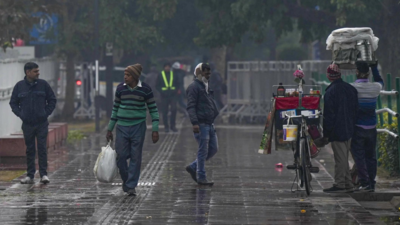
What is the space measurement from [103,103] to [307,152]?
71.6ft

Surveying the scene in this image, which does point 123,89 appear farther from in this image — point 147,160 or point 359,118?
point 147,160

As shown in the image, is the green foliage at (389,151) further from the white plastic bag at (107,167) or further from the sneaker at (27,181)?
the sneaker at (27,181)

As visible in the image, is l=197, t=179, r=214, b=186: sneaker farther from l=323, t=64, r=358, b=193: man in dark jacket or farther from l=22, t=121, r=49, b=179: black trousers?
l=22, t=121, r=49, b=179: black trousers

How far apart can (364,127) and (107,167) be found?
3310mm

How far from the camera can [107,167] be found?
11.7 metres

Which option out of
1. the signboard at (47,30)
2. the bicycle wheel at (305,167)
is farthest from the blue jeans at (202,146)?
the signboard at (47,30)

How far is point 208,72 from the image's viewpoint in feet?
42.3

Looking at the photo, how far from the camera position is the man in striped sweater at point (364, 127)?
12.0 metres

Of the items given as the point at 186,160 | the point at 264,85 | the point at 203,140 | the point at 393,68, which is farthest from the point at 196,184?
the point at 264,85

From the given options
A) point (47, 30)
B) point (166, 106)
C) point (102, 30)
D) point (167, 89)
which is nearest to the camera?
point (167, 89)

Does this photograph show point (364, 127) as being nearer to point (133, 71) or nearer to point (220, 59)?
point (133, 71)

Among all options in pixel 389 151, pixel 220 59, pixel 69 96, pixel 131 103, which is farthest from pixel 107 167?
pixel 220 59

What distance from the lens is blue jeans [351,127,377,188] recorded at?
39.3 ft

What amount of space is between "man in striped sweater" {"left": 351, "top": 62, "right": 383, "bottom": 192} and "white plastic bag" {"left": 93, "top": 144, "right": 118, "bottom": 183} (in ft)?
10.1
